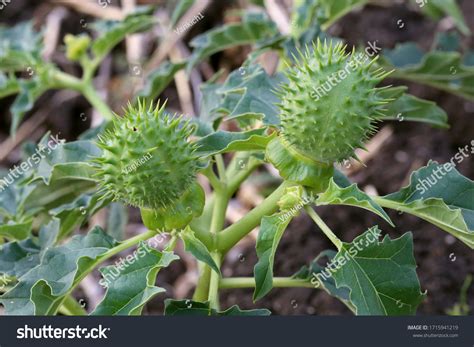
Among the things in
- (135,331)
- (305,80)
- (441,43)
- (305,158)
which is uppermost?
(305,80)

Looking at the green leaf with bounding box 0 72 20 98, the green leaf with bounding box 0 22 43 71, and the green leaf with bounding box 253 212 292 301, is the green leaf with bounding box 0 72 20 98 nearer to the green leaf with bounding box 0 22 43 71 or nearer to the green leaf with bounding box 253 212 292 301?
the green leaf with bounding box 0 22 43 71

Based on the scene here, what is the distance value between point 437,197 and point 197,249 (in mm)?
518

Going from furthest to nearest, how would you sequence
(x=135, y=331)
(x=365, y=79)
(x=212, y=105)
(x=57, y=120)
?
(x=57, y=120) → (x=212, y=105) → (x=135, y=331) → (x=365, y=79)

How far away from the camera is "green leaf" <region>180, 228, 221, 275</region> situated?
1324 mm

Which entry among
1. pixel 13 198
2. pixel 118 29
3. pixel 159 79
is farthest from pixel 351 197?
pixel 118 29

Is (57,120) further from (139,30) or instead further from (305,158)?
(305,158)

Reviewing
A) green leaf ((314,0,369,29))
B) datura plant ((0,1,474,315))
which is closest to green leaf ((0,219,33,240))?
datura plant ((0,1,474,315))

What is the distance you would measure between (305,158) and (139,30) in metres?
1.14

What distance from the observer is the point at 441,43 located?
8.00 ft

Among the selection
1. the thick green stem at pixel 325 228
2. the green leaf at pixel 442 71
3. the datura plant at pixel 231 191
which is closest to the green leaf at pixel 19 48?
A: the datura plant at pixel 231 191

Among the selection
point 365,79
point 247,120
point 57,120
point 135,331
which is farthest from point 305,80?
point 57,120

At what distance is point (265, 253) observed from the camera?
132cm

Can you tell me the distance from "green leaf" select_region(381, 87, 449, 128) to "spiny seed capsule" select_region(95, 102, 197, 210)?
2.18ft

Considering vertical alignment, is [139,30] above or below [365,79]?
above
